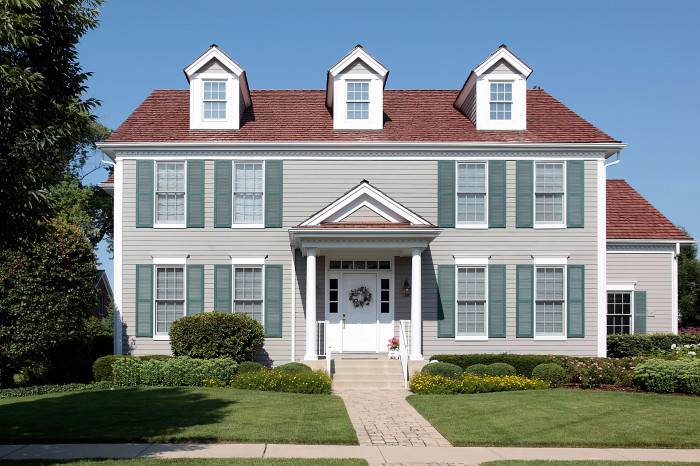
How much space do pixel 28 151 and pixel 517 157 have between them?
14257mm

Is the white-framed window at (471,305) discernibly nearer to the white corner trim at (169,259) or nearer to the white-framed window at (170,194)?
the white corner trim at (169,259)

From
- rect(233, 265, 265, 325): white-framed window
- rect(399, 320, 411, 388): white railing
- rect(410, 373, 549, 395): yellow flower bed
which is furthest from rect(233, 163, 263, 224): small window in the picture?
rect(410, 373, 549, 395): yellow flower bed

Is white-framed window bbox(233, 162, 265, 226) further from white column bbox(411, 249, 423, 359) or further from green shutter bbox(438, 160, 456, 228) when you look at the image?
green shutter bbox(438, 160, 456, 228)

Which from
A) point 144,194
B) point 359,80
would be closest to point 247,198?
point 144,194

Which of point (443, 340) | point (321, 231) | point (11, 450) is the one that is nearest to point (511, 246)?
point (443, 340)

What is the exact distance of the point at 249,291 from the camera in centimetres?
1864

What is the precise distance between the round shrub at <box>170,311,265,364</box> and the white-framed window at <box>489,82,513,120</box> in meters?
10.1

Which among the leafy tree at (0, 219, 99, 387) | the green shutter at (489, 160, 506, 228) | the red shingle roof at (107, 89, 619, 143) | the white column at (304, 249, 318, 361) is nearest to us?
the leafy tree at (0, 219, 99, 387)

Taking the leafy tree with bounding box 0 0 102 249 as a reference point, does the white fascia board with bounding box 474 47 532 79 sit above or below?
above

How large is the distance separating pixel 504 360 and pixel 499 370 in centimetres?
134

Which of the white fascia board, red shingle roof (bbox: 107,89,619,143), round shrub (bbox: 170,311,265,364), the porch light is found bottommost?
round shrub (bbox: 170,311,265,364)

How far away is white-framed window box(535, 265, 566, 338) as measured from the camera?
1872 centimetres

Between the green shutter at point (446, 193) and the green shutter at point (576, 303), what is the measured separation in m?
3.92

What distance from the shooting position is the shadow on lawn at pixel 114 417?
10.1m
